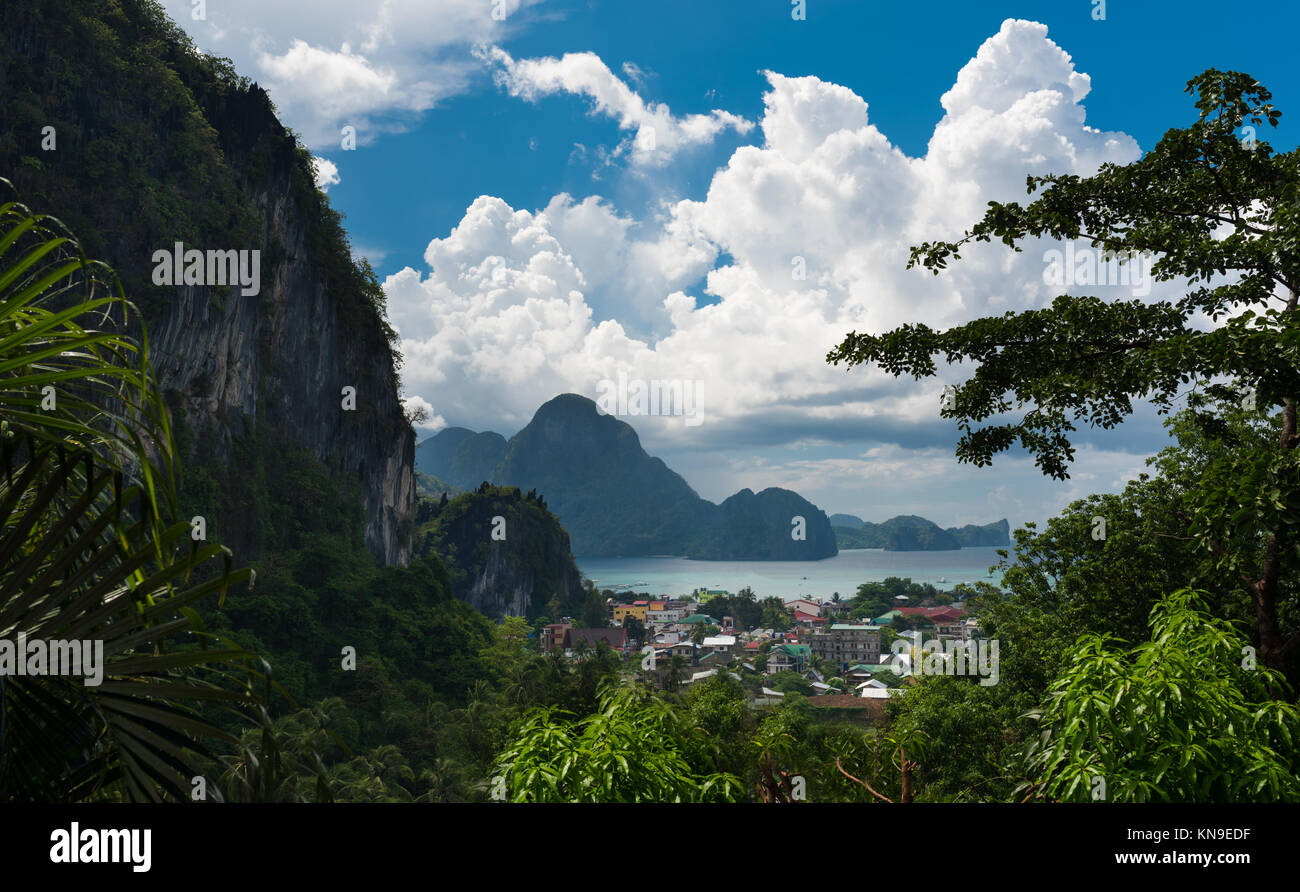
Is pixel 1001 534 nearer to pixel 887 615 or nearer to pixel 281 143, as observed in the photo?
pixel 887 615

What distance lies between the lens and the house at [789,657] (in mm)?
35469

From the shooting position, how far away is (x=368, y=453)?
33.3m

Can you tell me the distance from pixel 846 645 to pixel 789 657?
4724 mm

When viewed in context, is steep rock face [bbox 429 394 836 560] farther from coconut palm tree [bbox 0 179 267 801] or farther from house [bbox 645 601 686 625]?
coconut palm tree [bbox 0 179 267 801]

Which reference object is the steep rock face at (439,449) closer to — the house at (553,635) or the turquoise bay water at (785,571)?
the turquoise bay water at (785,571)

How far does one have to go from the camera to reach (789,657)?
37344 mm

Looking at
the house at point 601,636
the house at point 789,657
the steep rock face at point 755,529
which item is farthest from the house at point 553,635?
the steep rock face at point 755,529

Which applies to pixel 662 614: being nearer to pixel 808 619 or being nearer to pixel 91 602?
pixel 808 619

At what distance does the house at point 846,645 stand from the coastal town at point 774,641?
2.1 inches

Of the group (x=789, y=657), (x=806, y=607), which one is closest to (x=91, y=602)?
(x=789, y=657)

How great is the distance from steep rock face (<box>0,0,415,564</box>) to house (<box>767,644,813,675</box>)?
60.8ft

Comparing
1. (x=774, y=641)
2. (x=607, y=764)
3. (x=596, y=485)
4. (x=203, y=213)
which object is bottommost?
(x=774, y=641)
